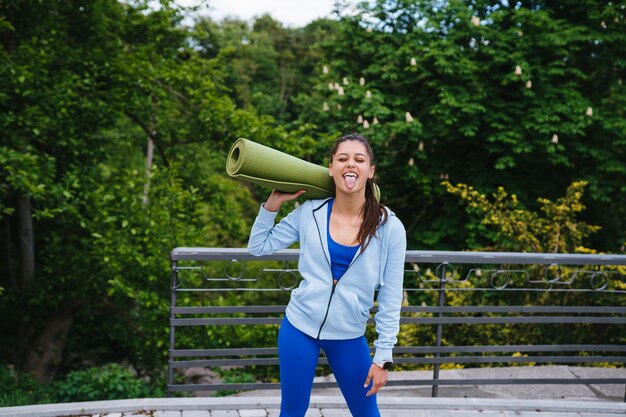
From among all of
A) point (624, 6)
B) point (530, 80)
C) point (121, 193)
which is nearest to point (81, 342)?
point (121, 193)

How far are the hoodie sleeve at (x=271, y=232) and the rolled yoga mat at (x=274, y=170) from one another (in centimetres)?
13

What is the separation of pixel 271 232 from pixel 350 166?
495 mm

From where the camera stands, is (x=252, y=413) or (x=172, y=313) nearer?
(x=252, y=413)

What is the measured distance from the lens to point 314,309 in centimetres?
Result: 237

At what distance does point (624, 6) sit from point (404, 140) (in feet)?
15.9

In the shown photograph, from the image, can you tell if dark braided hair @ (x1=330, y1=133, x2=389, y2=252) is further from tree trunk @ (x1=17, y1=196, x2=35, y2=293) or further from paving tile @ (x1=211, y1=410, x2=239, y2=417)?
tree trunk @ (x1=17, y1=196, x2=35, y2=293)

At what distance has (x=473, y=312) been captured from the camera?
A: 14.5ft

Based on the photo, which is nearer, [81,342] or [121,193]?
[121,193]

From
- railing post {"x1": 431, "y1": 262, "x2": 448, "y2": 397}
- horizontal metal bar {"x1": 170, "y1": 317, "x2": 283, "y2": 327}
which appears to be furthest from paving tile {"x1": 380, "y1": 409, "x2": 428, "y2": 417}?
horizontal metal bar {"x1": 170, "y1": 317, "x2": 283, "y2": 327}

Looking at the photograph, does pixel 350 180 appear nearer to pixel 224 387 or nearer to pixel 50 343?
pixel 224 387

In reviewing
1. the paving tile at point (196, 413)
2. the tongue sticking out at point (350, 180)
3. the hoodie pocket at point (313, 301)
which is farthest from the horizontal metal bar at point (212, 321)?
the tongue sticking out at point (350, 180)

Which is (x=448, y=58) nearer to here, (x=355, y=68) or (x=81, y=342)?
(x=355, y=68)

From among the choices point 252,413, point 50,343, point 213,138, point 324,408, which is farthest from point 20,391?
point 213,138

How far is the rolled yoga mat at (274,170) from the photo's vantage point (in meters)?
2.25
